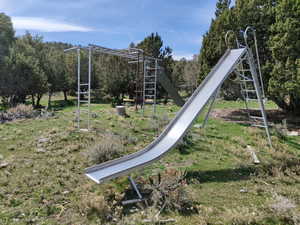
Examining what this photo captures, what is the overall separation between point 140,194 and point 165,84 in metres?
9.62

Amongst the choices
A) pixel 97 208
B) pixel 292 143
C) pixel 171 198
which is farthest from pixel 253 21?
pixel 97 208

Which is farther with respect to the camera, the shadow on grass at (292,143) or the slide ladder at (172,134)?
the shadow on grass at (292,143)

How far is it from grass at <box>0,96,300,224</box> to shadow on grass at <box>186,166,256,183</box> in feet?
0.05

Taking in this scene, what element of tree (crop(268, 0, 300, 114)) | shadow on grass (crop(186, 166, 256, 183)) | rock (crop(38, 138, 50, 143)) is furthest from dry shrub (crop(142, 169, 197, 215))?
tree (crop(268, 0, 300, 114))

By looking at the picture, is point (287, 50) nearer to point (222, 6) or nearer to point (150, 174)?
point (222, 6)

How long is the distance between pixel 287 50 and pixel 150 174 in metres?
8.24

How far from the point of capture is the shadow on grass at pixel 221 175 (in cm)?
464

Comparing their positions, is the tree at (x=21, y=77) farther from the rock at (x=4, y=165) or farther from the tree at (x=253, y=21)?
the tree at (x=253, y=21)

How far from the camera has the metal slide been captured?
3.98 metres

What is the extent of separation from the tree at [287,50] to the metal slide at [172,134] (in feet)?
12.5

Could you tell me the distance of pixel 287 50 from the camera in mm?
9203

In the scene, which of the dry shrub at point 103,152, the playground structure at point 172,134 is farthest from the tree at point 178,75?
the dry shrub at point 103,152

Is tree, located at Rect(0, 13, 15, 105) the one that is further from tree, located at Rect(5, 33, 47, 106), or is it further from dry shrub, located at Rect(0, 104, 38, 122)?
dry shrub, located at Rect(0, 104, 38, 122)

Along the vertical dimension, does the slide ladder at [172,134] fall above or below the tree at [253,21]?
below
